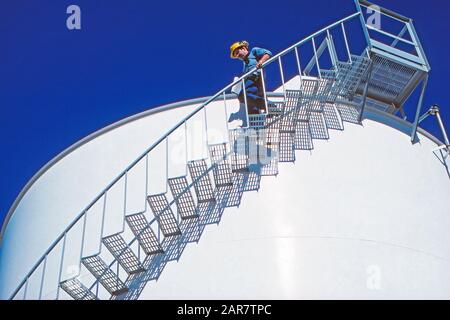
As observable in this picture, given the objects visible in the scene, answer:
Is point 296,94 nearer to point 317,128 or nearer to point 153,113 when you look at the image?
point 317,128

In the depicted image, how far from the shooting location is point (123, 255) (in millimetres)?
10297

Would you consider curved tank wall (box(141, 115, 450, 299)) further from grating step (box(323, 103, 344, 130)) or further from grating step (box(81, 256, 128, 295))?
grating step (box(81, 256, 128, 295))

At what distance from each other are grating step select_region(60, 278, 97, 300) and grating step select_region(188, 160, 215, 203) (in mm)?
2024

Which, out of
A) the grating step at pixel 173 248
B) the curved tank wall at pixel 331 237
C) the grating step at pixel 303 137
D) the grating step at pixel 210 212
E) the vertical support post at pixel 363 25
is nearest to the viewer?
the curved tank wall at pixel 331 237

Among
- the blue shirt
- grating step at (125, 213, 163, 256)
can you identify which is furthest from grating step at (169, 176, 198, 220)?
the blue shirt

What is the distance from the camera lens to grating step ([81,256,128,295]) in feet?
33.5

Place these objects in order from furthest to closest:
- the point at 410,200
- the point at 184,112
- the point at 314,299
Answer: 1. the point at 184,112
2. the point at 410,200
3. the point at 314,299

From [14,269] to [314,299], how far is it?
5.00 meters

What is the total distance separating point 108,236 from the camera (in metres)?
10.3

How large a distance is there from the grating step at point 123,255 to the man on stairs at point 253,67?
2.88 m

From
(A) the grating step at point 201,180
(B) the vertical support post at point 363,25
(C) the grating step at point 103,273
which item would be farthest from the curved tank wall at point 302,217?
(B) the vertical support post at point 363,25

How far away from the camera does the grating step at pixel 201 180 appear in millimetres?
10570

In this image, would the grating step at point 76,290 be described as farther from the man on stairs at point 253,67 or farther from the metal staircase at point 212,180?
the man on stairs at point 253,67

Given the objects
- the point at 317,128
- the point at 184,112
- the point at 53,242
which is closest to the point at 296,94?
the point at 317,128
